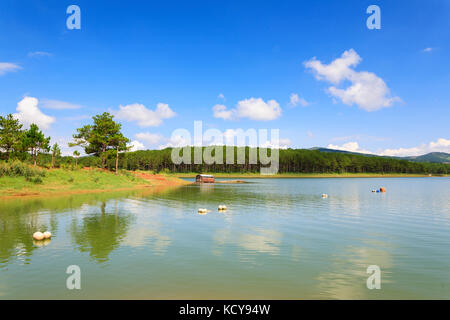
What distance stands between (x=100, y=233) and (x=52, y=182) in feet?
118

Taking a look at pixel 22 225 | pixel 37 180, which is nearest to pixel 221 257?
pixel 22 225

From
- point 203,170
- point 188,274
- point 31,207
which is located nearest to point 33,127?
point 31,207

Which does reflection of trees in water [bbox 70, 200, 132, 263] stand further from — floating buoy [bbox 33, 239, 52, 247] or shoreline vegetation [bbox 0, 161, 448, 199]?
shoreline vegetation [bbox 0, 161, 448, 199]

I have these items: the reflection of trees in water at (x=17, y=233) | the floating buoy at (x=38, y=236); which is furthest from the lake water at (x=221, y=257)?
the floating buoy at (x=38, y=236)

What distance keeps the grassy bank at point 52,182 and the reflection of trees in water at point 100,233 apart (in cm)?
2364

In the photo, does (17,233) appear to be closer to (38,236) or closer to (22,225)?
(22,225)

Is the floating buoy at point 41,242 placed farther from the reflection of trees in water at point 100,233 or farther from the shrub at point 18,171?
the shrub at point 18,171

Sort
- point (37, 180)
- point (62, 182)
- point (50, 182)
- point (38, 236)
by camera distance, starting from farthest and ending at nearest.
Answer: point (62, 182)
point (50, 182)
point (37, 180)
point (38, 236)

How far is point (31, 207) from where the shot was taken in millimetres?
30094

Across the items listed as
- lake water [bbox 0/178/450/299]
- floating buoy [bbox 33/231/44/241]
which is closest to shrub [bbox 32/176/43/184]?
lake water [bbox 0/178/450/299]

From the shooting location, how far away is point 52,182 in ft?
159

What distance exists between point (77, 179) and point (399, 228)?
5306 cm

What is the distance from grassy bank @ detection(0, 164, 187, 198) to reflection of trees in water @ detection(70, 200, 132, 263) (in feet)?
77.6

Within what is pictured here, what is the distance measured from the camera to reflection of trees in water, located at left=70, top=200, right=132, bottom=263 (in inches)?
607
